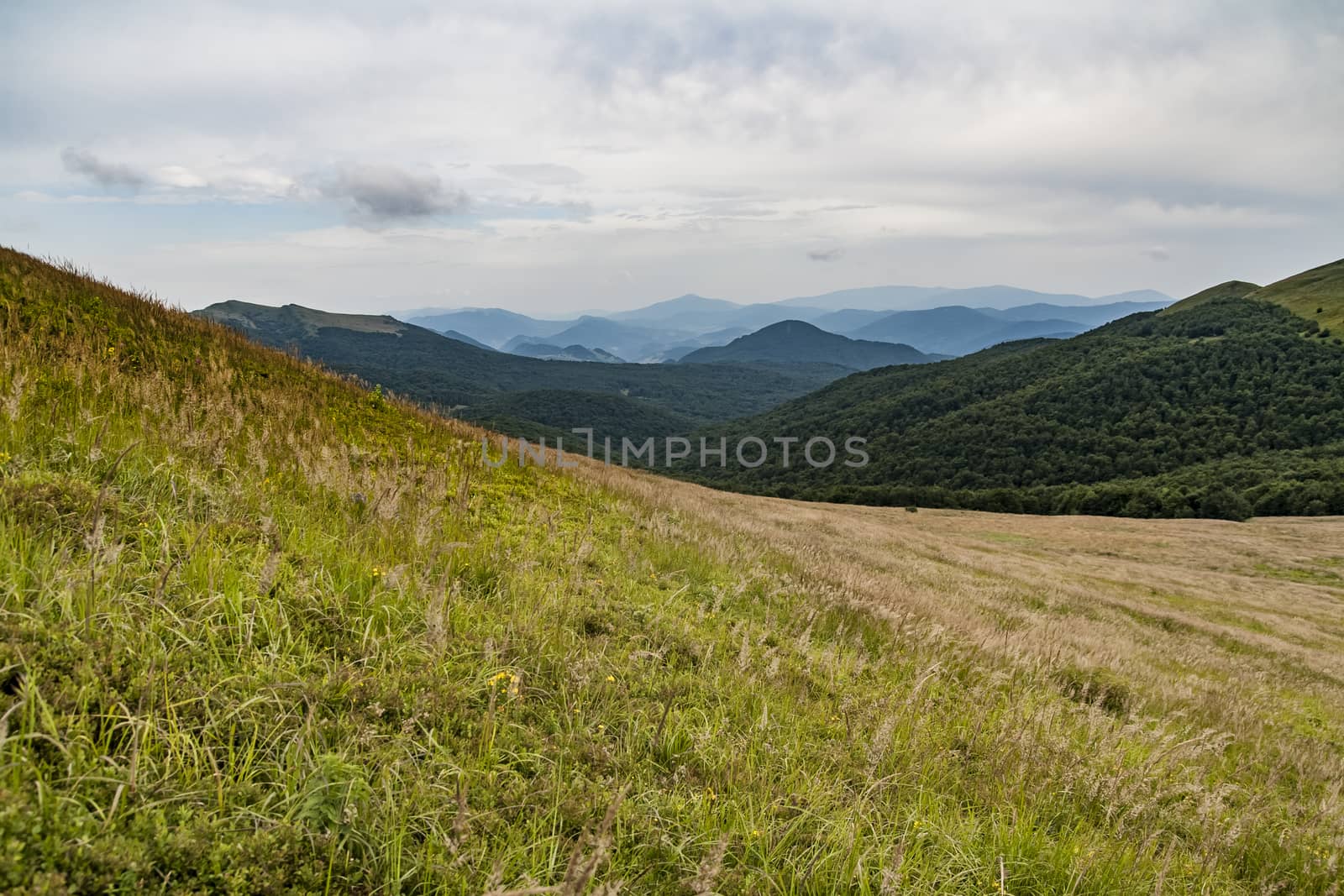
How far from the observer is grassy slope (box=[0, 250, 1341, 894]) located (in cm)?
199

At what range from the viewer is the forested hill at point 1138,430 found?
3433 inches

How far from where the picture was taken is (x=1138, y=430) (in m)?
138

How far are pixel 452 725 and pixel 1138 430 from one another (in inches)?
6900

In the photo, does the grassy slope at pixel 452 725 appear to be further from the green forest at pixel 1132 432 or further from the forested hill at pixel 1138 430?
the forested hill at pixel 1138 430

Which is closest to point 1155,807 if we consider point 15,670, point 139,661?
point 139,661

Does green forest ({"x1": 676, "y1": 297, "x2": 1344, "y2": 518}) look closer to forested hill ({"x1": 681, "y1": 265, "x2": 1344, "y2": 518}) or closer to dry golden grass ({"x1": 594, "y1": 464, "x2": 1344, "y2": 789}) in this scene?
forested hill ({"x1": 681, "y1": 265, "x2": 1344, "y2": 518})

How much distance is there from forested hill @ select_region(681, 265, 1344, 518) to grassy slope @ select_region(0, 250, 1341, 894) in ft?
296

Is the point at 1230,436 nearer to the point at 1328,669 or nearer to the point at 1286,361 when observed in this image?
the point at 1286,361

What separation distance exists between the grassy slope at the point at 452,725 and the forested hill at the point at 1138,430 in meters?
90.3

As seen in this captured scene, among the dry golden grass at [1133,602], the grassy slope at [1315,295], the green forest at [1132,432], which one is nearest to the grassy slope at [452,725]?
the dry golden grass at [1133,602]

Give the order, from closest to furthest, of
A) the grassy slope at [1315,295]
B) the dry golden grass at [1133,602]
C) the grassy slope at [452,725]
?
the grassy slope at [452,725], the dry golden grass at [1133,602], the grassy slope at [1315,295]

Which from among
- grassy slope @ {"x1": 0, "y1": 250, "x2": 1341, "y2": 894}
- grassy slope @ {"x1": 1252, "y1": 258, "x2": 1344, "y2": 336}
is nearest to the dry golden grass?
grassy slope @ {"x1": 0, "y1": 250, "x2": 1341, "y2": 894}

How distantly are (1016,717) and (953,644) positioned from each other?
222cm

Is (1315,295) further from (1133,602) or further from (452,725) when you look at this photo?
(452,725)
